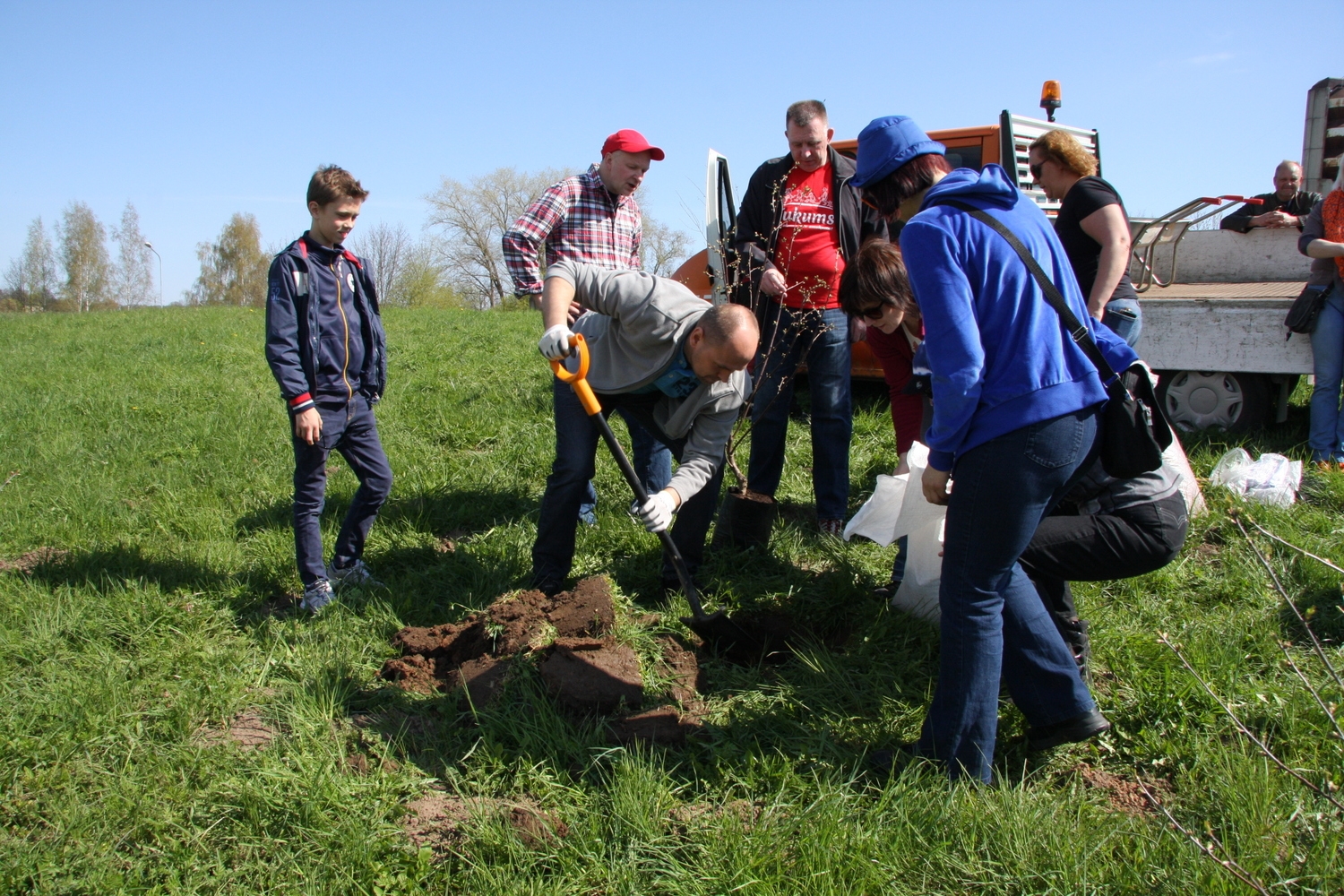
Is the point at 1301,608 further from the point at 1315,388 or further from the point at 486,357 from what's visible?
the point at 486,357

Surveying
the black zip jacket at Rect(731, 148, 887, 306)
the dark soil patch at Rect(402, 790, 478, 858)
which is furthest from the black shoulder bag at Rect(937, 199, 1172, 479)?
the black zip jacket at Rect(731, 148, 887, 306)

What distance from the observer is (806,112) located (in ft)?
13.6

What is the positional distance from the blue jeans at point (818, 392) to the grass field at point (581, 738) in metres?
0.28

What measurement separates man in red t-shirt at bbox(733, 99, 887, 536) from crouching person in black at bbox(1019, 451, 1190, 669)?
1708 mm

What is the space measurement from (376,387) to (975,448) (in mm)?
2766

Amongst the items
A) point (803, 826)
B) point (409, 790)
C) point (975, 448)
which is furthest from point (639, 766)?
point (975, 448)

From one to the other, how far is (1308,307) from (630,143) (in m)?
3.96

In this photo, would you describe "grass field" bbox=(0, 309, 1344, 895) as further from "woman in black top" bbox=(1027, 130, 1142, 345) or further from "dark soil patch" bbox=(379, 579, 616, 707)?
"woman in black top" bbox=(1027, 130, 1142, 345)

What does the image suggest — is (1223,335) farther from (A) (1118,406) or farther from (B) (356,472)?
(B) (356,472)

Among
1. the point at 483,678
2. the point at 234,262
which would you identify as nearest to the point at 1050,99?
the point at 483,678

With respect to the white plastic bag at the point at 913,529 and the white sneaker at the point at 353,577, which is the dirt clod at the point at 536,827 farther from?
the white sneaker at the point at 353,577

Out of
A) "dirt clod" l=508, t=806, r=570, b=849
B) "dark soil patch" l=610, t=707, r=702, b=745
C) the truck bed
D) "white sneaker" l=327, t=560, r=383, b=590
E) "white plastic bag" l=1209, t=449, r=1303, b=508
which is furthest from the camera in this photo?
the truck bed

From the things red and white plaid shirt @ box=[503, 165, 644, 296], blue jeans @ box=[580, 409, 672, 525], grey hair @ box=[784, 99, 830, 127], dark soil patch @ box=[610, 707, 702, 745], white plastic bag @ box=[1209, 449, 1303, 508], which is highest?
grey hair @ box=[784, 99, 830, 127]

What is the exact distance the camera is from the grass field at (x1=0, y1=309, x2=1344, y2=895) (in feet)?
6.73
